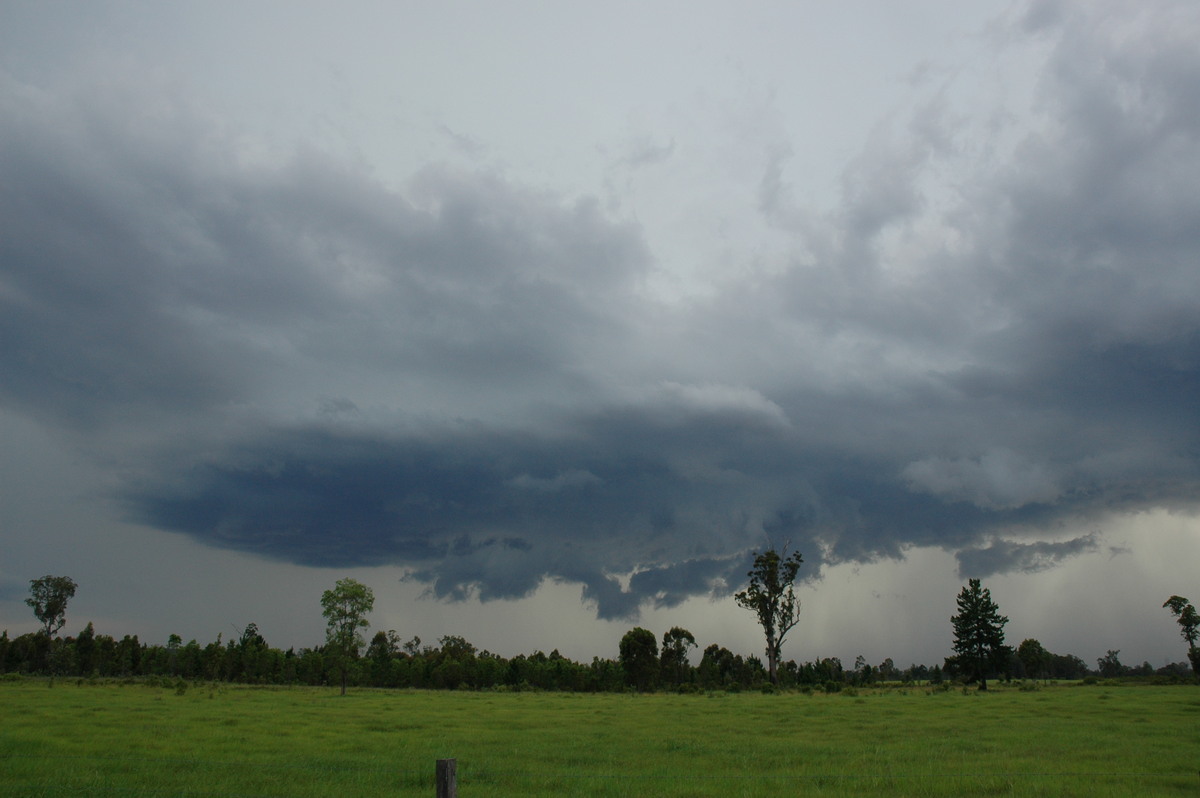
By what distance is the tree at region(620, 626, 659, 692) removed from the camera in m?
117

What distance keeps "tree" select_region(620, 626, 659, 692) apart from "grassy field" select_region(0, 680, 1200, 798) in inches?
3094

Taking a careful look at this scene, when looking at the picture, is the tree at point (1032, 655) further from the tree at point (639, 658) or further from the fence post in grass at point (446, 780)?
the fence post in grass at point (446, 780)

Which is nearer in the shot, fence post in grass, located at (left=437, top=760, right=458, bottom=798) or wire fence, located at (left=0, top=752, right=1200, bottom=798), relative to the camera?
fence post in grass, located at (left=437, top=760, right=458, bottom=798)

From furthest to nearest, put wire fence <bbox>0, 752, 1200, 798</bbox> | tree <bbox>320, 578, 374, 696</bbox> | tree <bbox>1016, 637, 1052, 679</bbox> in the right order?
1. tree <bbox>1016, 637, 1052, 679</bbox>
2. tree <bbox>320, 578, 374, 696</bbox>
3. wire fence <bbox>0, 752, 1200, 798</bbox>

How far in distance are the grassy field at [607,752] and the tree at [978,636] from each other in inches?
2076

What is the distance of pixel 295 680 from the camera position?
12338 cm

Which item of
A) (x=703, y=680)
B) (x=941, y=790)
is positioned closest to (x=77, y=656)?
(x=703, y=680)

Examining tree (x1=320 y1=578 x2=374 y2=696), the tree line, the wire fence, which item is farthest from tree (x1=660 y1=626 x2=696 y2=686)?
the wire fence

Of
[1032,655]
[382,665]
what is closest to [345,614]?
[382,665]

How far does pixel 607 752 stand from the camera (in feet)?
82.8

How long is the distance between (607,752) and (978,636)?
277ft

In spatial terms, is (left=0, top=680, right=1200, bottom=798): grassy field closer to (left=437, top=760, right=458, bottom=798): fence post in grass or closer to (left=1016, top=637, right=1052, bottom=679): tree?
(left=437, top=760, right=458, bottom=798): fence post in grass

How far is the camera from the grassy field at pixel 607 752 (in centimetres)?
1767

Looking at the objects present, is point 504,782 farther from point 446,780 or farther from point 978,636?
point 978,636
